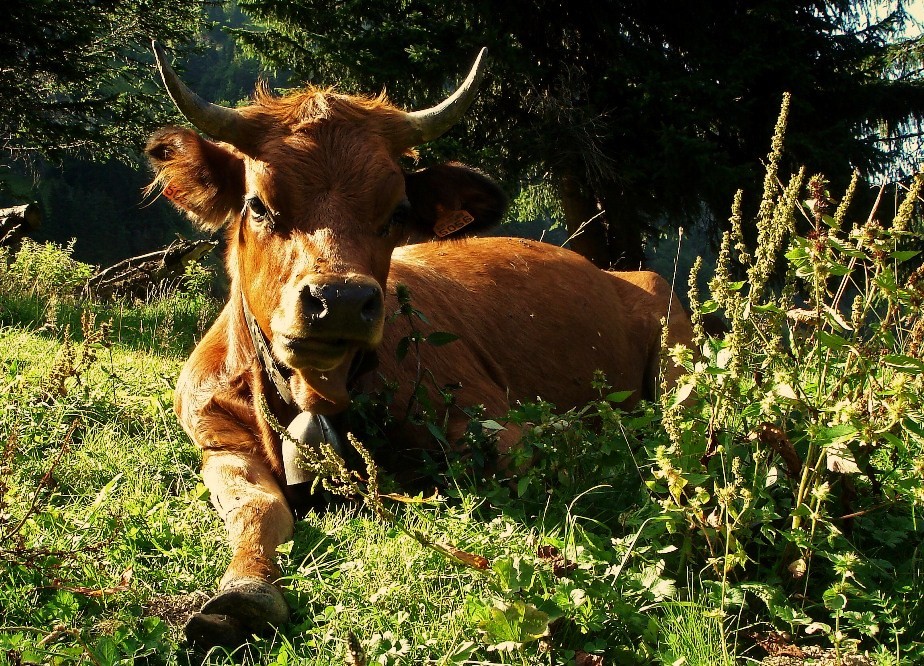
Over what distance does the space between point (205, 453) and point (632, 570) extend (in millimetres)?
2289

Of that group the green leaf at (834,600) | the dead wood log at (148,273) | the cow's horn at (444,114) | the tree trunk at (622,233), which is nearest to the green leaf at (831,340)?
the green leaf at (834,600)

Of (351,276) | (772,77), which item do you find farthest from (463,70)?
(351,276)

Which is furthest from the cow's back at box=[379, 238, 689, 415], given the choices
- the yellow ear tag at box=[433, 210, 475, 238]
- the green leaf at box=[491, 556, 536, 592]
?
the green leaf at box=[491, 556, 536, 592]

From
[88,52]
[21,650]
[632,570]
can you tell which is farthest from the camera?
[88,52]

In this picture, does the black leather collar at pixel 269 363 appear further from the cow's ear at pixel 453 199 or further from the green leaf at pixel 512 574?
the green leaf at pixel 512 574

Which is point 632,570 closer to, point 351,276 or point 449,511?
point 449,511

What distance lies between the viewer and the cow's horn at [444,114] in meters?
4.54

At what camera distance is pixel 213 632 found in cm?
273

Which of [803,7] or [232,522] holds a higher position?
[803,7]

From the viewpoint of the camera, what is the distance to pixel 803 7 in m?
12.5

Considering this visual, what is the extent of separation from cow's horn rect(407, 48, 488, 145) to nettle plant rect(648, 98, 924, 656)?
190 centimetres

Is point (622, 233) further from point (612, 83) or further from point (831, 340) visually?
point (831, 340)

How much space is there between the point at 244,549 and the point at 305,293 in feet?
3.22

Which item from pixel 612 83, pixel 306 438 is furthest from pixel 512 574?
pixel 612 83
